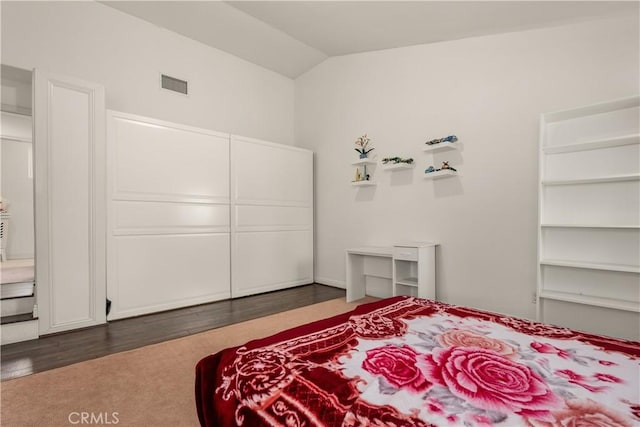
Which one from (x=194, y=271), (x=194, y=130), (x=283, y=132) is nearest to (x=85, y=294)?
(x=194, y=271)

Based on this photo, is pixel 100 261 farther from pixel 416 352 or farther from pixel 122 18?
pixel 416 352

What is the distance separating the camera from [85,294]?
3121 mm

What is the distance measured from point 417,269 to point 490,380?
2778 mm

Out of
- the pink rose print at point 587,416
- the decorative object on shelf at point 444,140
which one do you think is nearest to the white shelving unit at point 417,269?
the decorative object on shelf at point 444,140

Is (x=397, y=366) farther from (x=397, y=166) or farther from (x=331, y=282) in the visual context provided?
(x=331, y=282)

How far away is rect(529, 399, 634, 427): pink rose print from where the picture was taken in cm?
86

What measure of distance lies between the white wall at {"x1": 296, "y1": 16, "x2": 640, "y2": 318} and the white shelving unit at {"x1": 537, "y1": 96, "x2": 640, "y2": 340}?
0.67ft

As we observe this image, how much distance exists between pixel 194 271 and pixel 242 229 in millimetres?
810

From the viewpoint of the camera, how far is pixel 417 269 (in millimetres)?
3805

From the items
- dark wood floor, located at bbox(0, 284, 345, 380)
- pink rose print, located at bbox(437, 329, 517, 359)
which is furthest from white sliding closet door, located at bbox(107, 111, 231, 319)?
pink rose print, located at bbox(437, 329, 517, 359)

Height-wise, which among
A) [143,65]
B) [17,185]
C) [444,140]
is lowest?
[17,185]

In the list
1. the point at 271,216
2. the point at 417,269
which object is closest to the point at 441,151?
the point at 417,269

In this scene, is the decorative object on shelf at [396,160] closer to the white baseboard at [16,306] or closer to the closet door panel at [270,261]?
the closet door panel at [270,261]

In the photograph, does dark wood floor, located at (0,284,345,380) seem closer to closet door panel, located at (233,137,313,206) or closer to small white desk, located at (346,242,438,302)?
small white desk, located at (346,242,438,302)
